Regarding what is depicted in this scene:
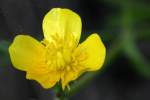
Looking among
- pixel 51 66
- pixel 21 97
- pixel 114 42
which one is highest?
pixel 51 66

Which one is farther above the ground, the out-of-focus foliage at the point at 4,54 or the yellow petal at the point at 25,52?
the yellow petal at the point at 25,52

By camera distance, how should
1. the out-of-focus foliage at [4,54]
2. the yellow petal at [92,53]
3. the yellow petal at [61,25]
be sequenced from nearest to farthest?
the yellow petal at [92,53], the yellow petal at [61,25], the out-of-focus foliage at [4,54]

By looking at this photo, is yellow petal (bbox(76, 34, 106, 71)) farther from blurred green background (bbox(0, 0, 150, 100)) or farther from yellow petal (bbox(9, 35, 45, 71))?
blurred green background (bbox(0, 0, 150, 100))

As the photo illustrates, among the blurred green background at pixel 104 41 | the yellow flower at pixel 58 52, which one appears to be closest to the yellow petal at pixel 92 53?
the yellow flower at pixel 58 52

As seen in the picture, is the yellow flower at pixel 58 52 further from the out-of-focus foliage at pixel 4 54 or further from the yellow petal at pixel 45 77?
the out-of-focus foliage at pixel 4 54

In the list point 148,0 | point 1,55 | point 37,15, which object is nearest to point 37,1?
point 37,15

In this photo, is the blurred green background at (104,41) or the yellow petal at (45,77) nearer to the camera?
the yellow petal at (45,77)

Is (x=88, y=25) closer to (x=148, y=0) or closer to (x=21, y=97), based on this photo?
(x=148, y=0)

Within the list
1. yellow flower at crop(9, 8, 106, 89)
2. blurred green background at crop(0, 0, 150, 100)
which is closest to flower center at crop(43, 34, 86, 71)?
yellow flower at crop(9, 8, 106, 89)
